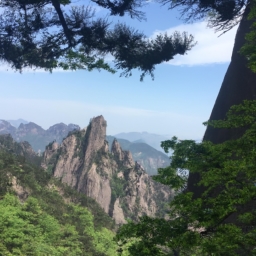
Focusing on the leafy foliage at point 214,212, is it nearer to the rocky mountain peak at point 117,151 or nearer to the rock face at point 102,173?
the rock face at point 102,173

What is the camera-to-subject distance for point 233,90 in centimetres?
1080

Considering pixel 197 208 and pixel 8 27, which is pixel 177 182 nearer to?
pixel 197 208

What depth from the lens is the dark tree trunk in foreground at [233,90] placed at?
10.1 meters

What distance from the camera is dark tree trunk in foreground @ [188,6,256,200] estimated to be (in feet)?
33.2

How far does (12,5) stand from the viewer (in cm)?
841

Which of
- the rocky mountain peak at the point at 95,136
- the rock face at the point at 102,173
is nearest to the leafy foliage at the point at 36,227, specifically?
the rock face at the point at 102,173

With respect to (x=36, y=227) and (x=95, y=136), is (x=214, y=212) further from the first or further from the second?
(x=95, y=136)

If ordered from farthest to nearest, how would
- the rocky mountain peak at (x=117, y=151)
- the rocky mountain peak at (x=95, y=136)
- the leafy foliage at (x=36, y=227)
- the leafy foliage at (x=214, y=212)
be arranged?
the rocky mountain peak at (x=117, y=151)
the rocky mountain peak at (x=95, y=136)
the leafy foliage at (x=36, y=227)
the leafy foliage at (x=214, y=212)

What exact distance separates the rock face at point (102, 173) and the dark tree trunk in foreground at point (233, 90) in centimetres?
7695

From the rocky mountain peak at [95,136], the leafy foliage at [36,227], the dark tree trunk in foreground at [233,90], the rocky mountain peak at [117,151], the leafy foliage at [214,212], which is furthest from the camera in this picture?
the rocky mountain peak at [117,151]

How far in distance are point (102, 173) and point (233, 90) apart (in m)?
84.2

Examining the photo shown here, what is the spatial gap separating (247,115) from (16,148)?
103m

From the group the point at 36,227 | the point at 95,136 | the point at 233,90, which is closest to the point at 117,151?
the point at 95,136

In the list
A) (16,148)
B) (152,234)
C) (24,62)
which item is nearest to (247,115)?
(152,234)
